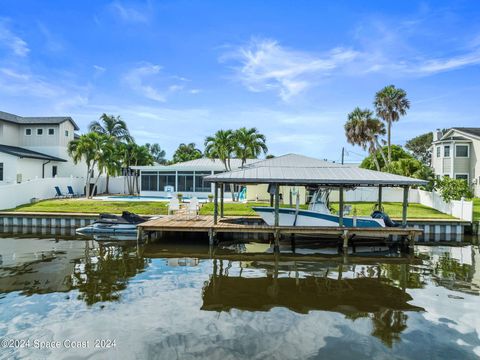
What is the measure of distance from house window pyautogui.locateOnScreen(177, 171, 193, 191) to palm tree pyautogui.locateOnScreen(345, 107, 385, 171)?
18.1 meters

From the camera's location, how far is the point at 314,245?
16078 mm

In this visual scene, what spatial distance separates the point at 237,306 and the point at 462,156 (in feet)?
109

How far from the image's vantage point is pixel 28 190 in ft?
85.1

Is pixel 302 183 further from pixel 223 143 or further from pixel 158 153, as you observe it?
pixel 158 153

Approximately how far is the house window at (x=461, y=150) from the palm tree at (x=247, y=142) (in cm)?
1949

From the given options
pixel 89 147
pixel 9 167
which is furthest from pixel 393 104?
pixel 9 167

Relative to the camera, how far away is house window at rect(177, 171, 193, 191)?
3253 cm

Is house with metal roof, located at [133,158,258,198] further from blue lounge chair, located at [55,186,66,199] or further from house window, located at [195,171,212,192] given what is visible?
blue lounge chair, located at [55,186,66,199]

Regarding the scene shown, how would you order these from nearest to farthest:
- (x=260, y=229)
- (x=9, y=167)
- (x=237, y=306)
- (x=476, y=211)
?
1. (x=237, y=306)
2. (x=260, y=229)
3. (x=476, y=211)
4. (x=9, y=167)

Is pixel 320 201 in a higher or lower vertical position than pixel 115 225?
higher

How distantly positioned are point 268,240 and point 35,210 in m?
15.5

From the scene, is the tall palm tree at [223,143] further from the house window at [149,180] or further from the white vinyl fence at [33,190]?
the white vinyl fence at [33,190]

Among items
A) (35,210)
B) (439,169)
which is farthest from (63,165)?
(439,169)

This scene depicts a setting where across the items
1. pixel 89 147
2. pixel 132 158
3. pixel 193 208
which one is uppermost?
pixel 89 147
